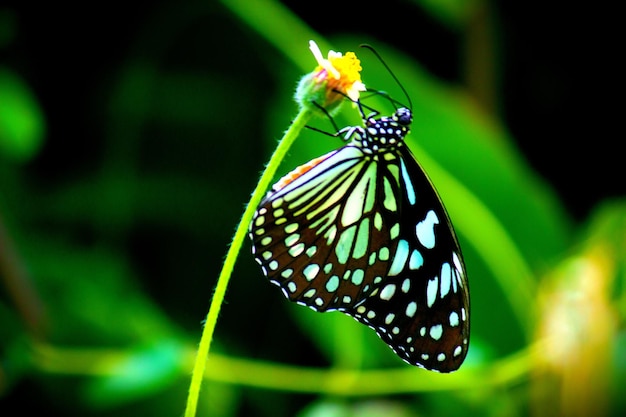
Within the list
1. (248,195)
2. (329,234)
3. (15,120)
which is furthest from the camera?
(248,195)

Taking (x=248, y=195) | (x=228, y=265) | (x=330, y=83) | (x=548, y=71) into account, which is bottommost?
(x=228, y=265)

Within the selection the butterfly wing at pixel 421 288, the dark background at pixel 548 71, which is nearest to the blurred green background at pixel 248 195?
the dark background at pixel 548 71

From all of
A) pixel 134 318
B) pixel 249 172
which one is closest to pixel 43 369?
pixel 134 318

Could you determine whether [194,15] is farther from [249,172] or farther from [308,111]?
[308,111]

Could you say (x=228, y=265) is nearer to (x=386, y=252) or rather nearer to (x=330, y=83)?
(x=330, y=83)

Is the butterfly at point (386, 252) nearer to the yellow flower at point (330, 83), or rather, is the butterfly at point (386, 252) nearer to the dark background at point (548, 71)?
the yellow flower at point (330, 83)

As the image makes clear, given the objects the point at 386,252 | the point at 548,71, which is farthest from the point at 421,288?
the point at 548,71

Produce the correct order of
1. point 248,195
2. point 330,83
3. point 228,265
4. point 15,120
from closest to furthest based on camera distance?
point 228,265, point 330,83, point 15,120, point 248,195

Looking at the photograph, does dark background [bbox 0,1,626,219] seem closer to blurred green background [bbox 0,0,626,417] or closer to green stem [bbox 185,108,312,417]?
blurred green background [bbox 0,0,626,417]

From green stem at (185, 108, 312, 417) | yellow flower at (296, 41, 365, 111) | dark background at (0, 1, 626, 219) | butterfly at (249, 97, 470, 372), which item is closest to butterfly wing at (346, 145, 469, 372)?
butterfly at (249, 97, 470, 372)
